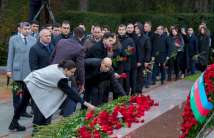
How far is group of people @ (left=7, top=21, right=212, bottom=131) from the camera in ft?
26.4

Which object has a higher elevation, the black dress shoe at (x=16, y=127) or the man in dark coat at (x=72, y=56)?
the man in dark coat at (x=72, y=56)

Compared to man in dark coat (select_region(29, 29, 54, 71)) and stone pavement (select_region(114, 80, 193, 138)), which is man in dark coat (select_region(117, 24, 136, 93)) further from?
man in dark coat (select_region(29, 29, 54, 71))

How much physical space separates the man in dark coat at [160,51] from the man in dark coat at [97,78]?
6.22 metres

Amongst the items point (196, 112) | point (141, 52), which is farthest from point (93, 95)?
point (141, 52)

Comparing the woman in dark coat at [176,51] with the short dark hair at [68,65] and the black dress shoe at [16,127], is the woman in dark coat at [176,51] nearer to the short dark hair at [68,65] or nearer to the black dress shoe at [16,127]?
the black dress shoe at [16,127]

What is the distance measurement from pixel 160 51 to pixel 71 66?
8.56m

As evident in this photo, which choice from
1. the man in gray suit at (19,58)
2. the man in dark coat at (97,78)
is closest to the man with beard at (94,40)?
the man in dark coat at (97,78)

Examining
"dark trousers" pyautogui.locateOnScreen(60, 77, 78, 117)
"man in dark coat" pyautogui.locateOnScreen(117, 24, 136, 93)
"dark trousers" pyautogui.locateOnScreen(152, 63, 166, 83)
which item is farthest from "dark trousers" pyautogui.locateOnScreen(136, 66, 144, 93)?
"dark trousers" pyautogui.locateOnScreen(60, 77, 78, 117)

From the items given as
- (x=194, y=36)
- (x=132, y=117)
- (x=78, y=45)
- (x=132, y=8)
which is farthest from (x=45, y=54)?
(x=132, y=8)

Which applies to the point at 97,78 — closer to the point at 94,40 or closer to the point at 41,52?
the point at 41,52

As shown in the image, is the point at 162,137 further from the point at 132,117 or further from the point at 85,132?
the point at 85,132

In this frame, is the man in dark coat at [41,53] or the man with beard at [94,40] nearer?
Answer: the man in dark coat at [41,53]

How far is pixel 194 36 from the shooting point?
18.3m

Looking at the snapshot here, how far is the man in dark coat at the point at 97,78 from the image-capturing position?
901 cm
